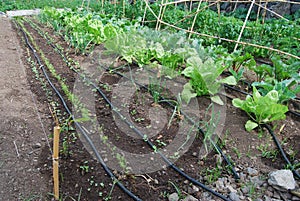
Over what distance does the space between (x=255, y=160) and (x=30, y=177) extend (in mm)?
1575

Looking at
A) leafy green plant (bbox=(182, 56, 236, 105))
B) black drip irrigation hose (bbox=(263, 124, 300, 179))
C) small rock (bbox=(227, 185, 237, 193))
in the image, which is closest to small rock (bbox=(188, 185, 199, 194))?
small rock (bbox=(227, 185, 237, 193))

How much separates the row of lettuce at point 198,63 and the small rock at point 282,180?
572mm

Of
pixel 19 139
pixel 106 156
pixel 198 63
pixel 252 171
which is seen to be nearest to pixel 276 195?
pixel 252 171

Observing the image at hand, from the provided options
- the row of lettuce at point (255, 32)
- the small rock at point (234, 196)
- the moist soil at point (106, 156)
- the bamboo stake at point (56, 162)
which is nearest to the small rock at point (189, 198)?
the moist soil at point (106, 156)

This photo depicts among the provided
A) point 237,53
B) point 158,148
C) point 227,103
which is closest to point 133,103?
point 158,148

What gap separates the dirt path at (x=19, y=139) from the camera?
1.75 meters

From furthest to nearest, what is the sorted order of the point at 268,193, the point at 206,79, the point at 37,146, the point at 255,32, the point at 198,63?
the point at 255,32 < the point at 198,63 < the point at 206,79 < the point at 37,146 < the point at 268,193

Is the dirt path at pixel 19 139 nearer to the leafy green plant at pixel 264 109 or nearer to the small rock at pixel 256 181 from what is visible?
the small rock at pixel 256 181

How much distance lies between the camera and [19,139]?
220 centimetres

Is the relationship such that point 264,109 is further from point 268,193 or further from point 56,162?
point 56,162

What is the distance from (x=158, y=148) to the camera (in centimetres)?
215

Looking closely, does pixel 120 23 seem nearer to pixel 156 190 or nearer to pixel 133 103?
pixel 133 103

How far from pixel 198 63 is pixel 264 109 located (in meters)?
0.83

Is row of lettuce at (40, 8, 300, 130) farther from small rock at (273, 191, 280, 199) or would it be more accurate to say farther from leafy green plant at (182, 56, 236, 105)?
small rock at (273, 191, 280, 199)
